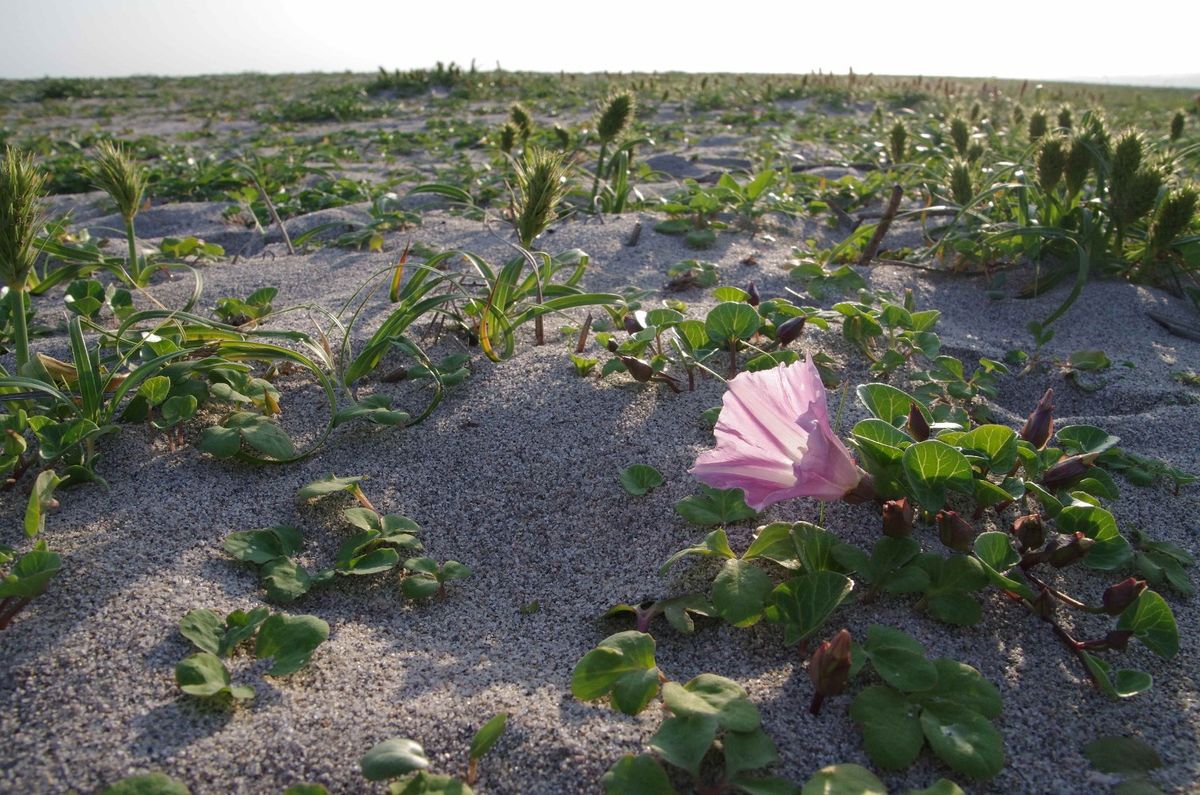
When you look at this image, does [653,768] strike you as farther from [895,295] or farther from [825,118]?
[825,118]

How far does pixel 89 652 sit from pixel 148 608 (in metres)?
0.12

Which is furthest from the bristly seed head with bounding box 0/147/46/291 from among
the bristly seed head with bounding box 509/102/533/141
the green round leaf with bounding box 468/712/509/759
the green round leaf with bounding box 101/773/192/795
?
the bristly seed head with bounding box 509/102/533/141

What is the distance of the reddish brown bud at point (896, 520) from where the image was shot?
135cm

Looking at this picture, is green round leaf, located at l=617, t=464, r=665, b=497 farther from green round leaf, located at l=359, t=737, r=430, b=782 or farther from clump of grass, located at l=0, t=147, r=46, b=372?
clump of grass, located at l=0, t=147, r=46, b=372

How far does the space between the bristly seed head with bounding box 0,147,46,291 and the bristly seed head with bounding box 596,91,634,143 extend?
2.52 metres

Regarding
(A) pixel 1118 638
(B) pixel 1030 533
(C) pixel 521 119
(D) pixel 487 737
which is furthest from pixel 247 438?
(C) pixel 521 119

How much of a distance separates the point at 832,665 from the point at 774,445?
0.40m

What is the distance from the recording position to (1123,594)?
4.23 feet

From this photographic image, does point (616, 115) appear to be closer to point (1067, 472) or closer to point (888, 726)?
point (1067, 472)

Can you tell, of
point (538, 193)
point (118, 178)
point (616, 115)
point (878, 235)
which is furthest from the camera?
point (616, 115)

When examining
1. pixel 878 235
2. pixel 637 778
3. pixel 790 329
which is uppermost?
pixel 878 235

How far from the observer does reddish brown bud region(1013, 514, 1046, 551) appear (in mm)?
1409

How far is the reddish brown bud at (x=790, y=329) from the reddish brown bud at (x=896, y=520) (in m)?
0.87

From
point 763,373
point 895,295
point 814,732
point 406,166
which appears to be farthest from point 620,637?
point 406,166
